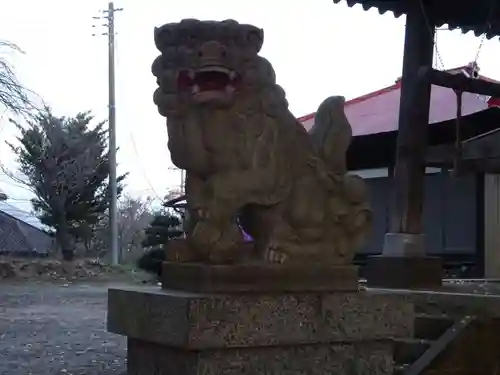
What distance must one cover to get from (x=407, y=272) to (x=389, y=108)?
7.23 m

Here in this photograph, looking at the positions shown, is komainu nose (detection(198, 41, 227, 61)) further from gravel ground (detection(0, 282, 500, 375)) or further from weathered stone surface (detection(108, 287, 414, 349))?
gravel ground (detection(0, 282, 500, 375))

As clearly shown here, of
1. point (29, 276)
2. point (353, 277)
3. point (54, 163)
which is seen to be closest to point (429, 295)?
point (353, 277)

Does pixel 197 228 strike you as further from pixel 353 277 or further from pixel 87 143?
pixel 87 143

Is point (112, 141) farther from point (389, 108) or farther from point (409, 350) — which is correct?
point (409, 350)

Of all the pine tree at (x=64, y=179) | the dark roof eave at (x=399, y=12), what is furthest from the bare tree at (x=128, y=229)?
the dark roof eave at (x=399, y=12)

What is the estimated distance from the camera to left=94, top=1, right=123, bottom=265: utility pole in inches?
1134

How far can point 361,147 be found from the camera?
1381 centimetres

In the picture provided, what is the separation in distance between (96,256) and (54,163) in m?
4.66

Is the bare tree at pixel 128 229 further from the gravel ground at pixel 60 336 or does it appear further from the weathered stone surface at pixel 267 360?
the weathered stone surface at pixel 267 360

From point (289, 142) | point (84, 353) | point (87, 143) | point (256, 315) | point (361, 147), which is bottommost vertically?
point (84, 353)

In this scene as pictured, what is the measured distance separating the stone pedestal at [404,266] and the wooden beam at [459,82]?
4.75ft

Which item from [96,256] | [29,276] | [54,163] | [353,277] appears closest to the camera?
[353,277]

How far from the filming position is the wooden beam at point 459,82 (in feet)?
26.9

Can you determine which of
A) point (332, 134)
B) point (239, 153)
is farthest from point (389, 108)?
point (239, 153)
